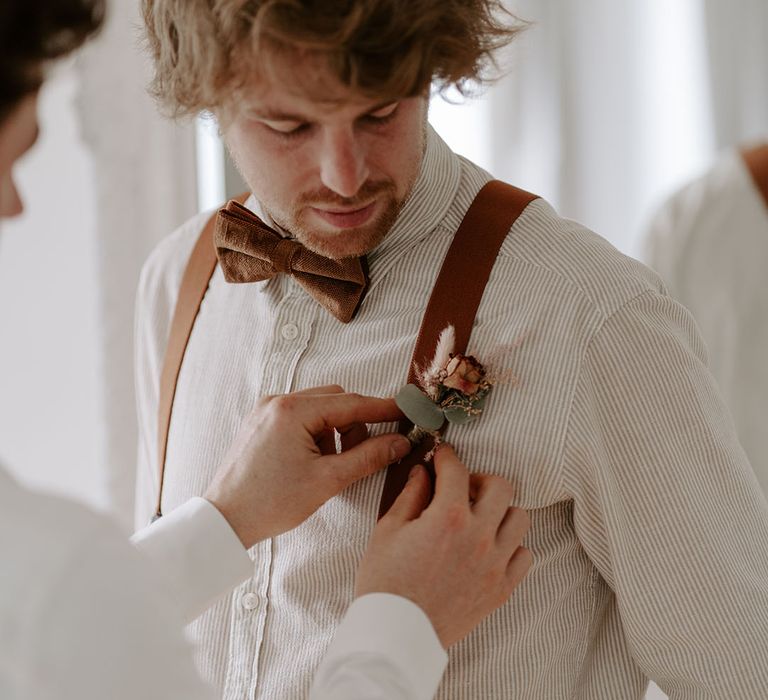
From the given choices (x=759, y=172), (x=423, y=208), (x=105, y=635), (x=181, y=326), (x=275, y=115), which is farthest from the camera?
(x=759, y=172)

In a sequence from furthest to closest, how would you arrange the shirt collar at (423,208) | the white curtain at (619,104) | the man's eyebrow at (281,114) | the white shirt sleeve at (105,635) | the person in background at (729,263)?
the white curtain at (619,104)
the person in background at (729,263)
the shirt collar at (423,208)
the man's eyebrow at (281,114)
the white shirt sleeve at (105,635)

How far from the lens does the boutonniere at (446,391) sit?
1.06 m

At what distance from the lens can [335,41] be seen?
99 cm

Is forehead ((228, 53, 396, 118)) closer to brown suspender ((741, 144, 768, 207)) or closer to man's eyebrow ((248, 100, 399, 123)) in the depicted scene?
man's eyebrow ((248, 100, 399, 123))

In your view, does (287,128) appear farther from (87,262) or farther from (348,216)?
(87,262)

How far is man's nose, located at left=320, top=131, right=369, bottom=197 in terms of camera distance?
42.3 inches

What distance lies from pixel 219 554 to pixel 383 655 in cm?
25

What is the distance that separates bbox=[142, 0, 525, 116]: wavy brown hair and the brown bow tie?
0.15m

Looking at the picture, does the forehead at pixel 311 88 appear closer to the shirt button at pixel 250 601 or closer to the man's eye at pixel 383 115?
the man's eye at pixel 383 115

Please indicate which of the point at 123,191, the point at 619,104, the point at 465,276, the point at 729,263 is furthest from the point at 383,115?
the point at 619,104

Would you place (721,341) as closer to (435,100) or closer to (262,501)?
(435,100)

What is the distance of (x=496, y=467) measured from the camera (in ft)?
3.65

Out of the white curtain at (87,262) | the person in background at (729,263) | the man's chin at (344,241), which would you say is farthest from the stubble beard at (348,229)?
the person in background at (729,263)

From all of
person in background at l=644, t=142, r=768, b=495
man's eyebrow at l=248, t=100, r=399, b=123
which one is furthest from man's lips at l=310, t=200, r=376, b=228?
person in background at l=644, t=142, r=768, b=495
